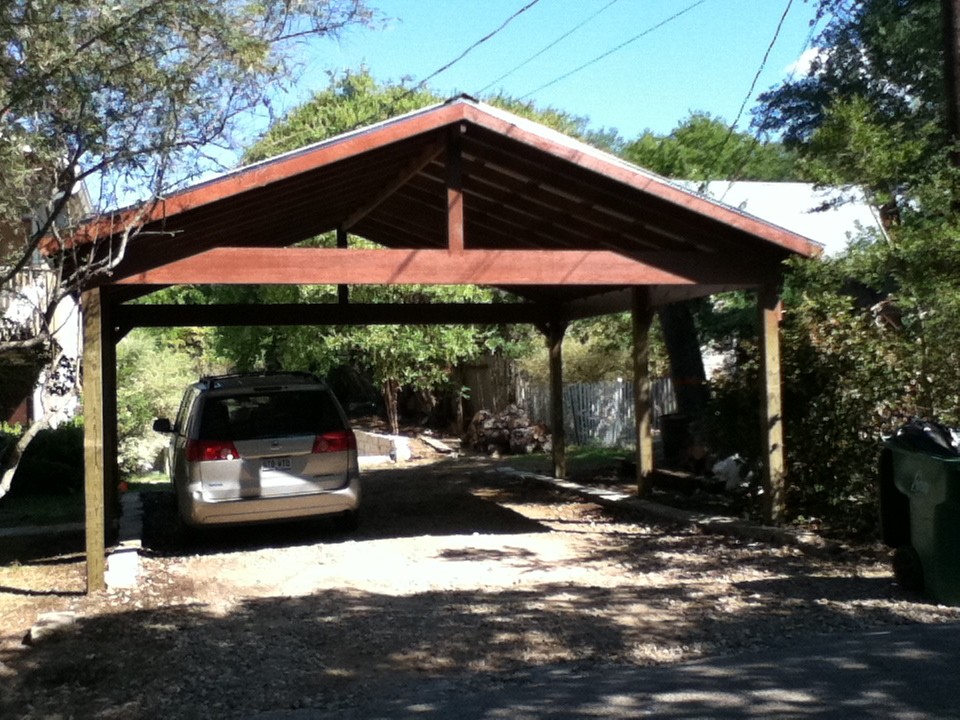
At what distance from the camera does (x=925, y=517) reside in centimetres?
787

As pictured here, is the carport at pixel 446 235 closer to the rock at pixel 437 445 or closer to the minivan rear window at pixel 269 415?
the minivan rear window at pixel 269 415

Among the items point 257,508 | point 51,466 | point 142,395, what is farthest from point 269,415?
point 142,395

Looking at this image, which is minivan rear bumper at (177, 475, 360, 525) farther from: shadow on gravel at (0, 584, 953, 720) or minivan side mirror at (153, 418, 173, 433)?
shadow on gravel at (0, 584, 953, 720)

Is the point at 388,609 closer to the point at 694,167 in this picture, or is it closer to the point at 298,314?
the point at 298,314

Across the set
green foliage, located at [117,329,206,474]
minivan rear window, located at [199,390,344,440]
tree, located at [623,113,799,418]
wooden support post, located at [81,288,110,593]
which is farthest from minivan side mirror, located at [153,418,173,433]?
green foliage, located at [117,329,206,474]

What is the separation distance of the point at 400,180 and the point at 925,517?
617cm

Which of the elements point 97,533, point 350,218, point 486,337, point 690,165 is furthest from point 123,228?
point 690,165

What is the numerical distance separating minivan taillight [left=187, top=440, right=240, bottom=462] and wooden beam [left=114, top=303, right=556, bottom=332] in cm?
325

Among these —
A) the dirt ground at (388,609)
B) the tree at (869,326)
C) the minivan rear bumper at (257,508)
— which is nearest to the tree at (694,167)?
the tree at (869,326)

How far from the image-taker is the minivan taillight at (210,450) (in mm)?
10602

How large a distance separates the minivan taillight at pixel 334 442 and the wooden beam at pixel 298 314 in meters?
3.16

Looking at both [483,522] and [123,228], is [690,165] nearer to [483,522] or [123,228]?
[483,522]

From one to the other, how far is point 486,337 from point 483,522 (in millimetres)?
14227

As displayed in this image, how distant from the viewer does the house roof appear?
30.5ft
